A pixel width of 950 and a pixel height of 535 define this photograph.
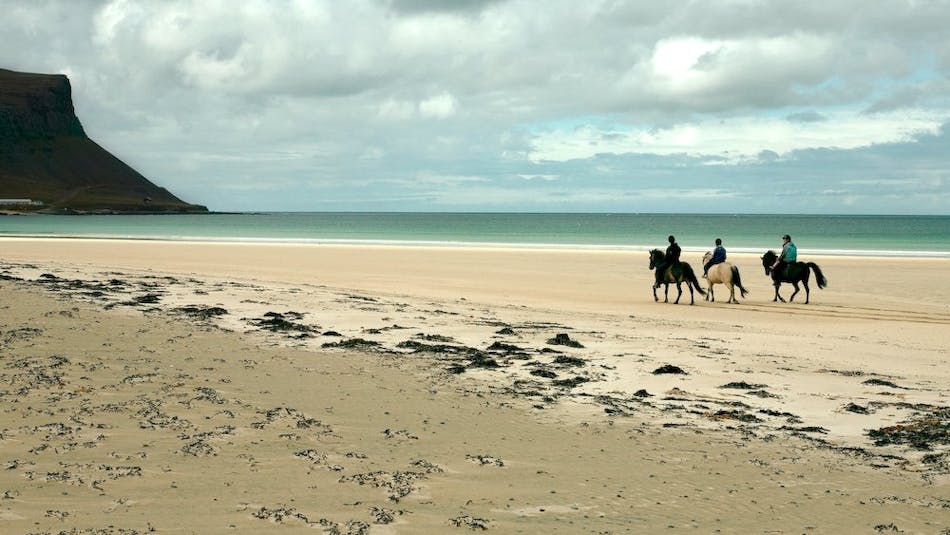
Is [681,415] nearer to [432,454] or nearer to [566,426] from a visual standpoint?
[566,426]

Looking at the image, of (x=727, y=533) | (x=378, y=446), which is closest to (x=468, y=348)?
(x=378, y=446)

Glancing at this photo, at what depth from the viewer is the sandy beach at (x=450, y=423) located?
4957 millimetres

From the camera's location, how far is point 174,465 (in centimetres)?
552

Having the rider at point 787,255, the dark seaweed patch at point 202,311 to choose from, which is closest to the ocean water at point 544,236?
the rider at point 787,255

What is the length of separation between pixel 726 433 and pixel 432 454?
2.70 metres

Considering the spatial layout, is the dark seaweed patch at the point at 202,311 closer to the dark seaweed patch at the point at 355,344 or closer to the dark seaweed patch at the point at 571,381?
the dark seaweed patch at the point at 355,344

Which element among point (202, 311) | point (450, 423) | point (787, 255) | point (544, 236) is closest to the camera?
point (450, 423)

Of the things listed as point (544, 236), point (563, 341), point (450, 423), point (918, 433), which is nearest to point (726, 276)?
point (563, 341)

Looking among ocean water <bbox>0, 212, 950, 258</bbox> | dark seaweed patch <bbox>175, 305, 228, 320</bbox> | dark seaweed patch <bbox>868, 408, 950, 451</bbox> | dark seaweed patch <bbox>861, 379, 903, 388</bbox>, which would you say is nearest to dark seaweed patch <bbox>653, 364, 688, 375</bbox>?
dark seaweed patch <bbox>861, 379, 903, 388</bbox>

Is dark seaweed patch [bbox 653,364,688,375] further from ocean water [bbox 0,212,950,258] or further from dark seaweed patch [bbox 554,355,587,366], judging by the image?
ocean water [bbox 0,212,950,258]

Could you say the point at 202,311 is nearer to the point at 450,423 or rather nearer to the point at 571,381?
the point at 571,381

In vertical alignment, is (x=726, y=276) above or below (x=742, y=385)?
above

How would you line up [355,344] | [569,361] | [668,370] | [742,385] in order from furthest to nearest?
1. [355,344]
2. [569,361]
3. [668,370]
4. [742,385]

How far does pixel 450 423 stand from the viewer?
7.02 meters
